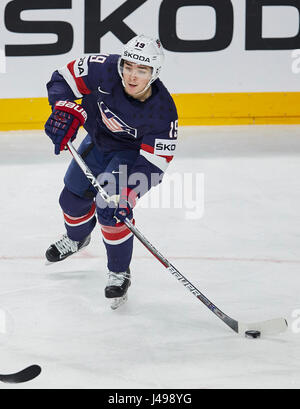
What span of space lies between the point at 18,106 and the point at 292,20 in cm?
212

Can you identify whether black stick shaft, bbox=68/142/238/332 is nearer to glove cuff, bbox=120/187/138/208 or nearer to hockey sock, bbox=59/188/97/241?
glove cuff, bbox=120/187/138/208

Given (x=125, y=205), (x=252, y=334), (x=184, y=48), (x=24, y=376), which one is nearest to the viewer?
(x=24, y=376)

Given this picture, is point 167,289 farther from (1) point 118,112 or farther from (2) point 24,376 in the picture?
(2) point 24,376

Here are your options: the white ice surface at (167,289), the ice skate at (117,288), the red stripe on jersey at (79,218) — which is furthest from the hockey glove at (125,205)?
the red stripe on jersey at (79,218)

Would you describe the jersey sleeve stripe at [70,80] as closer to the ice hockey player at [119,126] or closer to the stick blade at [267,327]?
the ice hockey player at [119,126]

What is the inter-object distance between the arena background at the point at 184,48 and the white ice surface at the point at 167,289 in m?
0.79

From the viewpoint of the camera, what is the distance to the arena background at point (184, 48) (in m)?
5.89

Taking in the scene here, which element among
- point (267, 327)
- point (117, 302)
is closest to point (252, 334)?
point (267, 327)

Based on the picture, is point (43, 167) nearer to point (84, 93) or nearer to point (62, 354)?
point (84, 93)

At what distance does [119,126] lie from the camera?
325cm

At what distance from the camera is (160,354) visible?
9.11ft

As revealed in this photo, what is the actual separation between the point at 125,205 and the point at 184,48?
3.21 m
